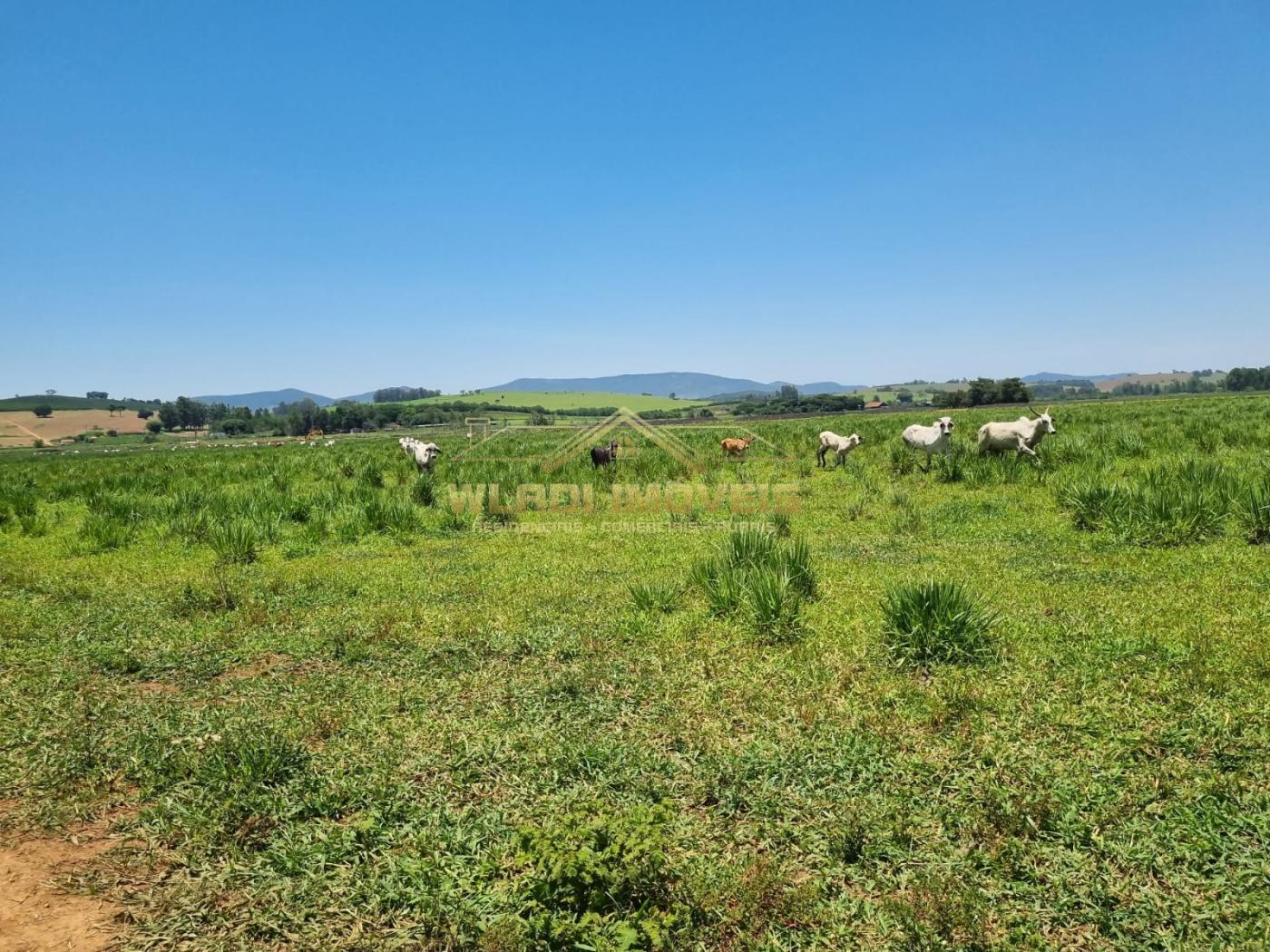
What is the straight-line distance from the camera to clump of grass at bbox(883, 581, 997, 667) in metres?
5.51

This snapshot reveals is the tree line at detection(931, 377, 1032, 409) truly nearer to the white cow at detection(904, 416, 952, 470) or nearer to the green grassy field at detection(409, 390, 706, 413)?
the green grassy field at detection(409, 390, 706, 413)

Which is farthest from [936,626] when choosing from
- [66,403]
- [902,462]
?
[66,403]

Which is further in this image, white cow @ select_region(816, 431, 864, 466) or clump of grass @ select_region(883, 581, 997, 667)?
white cow @ select_region(816, 431, 864, 466)

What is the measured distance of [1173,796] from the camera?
3.57 meters

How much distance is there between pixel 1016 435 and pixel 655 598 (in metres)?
13.4

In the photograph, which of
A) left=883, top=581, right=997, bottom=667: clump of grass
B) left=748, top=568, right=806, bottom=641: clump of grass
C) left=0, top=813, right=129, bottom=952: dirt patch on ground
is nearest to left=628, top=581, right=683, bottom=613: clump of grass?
left=748, top=568, right=806, bottom=641: clump of grass

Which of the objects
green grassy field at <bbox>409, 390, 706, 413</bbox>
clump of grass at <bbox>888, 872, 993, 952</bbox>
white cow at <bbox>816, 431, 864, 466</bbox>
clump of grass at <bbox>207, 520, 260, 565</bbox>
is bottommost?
clump of grass at <bbox>888, 872, 993, 952</bbox>

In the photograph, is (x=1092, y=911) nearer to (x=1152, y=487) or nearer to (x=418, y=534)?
(x=1152, y=487)

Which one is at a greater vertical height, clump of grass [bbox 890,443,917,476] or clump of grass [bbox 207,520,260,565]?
clump of grass [bbox 890,443,917,476]

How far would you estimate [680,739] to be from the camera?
445 centimetres

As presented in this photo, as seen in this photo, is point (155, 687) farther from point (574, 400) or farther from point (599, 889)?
point (574, 400)

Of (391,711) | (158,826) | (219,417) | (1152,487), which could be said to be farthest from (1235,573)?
(219,417)

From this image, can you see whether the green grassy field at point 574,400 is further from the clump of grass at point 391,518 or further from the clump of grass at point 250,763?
the clump of grass at point 250,763

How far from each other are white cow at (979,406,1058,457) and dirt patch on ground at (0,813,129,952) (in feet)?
58.3
